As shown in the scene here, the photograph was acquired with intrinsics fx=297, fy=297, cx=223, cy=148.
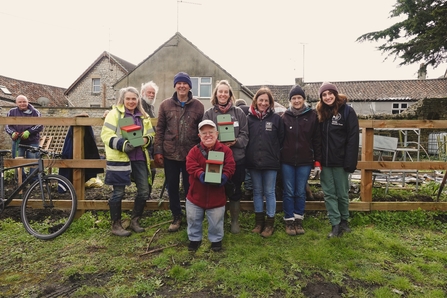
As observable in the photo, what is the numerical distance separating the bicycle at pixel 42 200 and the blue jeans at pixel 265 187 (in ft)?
7.21

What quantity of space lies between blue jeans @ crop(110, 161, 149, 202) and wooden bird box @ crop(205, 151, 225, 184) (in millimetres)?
1020

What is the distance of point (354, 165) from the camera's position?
3422 millimetres

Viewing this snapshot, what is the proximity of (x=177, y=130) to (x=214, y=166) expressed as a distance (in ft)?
2.40

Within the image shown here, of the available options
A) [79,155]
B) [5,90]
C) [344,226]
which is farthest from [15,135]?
[5,90]

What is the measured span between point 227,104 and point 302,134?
3.15 ft

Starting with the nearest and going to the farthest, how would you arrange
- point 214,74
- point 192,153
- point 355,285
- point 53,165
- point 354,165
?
point 355,285 → point 192,153 → point 354,165 → point 53,165 → point 214,74

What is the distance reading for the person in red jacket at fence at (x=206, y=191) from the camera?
3143 millimetres

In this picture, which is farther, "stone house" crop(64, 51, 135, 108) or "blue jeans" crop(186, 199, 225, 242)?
"stone house" crop(64, 51, 135, 108)

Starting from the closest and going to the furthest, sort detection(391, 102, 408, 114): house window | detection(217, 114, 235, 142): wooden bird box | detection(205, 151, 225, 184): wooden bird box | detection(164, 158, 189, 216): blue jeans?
detection(205, 151, 225, 184): wooden bird box → detection(217, 114, 235, 142): wooden bird box → detection(164, 158, 189, 216): blue jeans → detection(391, 102, 408, 114): house window

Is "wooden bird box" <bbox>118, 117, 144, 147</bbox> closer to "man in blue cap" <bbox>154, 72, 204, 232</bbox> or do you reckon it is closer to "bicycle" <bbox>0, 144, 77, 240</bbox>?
"man in blue cap" <bbox>154, 72, 204, 232</bbox>

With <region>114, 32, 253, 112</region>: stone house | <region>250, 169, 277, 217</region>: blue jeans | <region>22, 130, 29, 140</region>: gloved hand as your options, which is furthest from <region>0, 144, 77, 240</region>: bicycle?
<region>114, 32, 253, 112</region>: stone house

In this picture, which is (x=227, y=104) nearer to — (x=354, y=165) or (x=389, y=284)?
(x=354, y=165)

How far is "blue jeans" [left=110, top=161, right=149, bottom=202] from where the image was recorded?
3.57m

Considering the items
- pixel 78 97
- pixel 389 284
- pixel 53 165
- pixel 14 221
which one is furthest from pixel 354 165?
pixel 78 97
